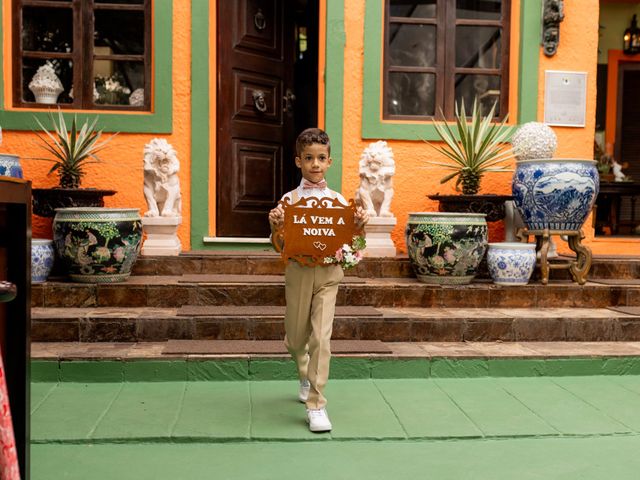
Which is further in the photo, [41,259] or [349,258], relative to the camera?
[41,259]

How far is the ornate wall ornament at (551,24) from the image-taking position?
6137mm

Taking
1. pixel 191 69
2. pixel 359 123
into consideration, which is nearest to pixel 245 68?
pixel 191 69

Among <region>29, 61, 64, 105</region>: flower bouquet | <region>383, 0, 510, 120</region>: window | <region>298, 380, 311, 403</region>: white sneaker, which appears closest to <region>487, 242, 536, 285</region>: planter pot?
<region>383, 0, 510, 120</region>: window

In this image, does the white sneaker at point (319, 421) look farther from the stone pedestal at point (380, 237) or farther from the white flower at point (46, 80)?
the white flower at point (46, 80)

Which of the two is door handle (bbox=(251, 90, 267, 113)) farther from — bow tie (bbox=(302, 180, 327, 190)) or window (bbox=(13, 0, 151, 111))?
bow tie (bbox=(302, 180, 327, 190))

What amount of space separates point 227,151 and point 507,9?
304cm

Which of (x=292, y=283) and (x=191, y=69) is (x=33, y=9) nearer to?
(x=191, y=69)

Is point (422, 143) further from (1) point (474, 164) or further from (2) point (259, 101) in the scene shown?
(2) point (259, 101)

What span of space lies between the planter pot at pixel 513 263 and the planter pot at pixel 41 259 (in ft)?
11.2

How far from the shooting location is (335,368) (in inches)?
157

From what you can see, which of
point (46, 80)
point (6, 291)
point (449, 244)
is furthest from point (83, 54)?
point (6, 291)

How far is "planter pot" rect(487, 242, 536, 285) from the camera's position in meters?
5.18

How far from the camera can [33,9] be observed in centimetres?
605

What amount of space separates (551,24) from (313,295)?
4326 mm
